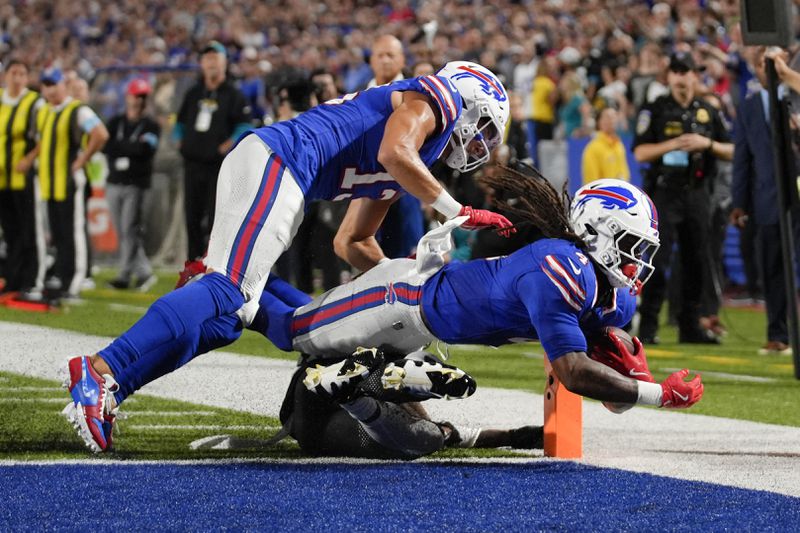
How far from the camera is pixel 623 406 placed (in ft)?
17.3

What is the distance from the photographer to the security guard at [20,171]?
42.6 feet

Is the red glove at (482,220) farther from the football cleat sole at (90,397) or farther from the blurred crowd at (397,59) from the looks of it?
the blurred crowd at (397,59)

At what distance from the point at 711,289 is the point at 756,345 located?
66 centimetres

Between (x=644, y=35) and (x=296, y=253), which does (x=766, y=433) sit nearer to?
(x=296, y=253)

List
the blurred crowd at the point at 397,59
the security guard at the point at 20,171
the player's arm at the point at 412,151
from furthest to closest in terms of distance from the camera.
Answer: the security guard at the point at 20,171
the blurred crowd at the point at 397,59
the player's arm at the point at 412,151

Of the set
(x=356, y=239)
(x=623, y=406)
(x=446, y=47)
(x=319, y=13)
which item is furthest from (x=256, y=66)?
(x=623, y=406)

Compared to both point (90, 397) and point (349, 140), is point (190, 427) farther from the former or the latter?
point (349, 140)

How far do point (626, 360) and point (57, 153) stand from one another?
27.5 ft

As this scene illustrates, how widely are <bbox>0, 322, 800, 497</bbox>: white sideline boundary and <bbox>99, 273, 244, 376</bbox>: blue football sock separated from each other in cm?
38

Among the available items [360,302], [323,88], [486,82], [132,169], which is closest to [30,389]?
[360,302]

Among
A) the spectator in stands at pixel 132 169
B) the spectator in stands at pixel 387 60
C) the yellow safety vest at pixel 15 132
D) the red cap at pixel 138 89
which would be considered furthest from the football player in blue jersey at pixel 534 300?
the red cap at pixel 138 89

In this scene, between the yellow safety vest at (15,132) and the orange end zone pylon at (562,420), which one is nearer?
the orange end zone pylon at (562,420)

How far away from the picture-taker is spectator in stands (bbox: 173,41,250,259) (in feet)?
42.3

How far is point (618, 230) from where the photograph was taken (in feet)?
17.1
